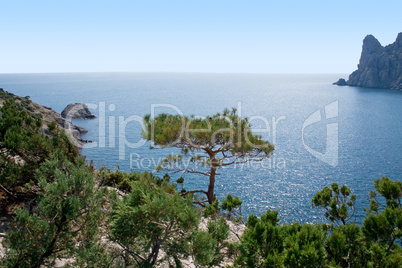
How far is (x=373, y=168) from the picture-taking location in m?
30.4

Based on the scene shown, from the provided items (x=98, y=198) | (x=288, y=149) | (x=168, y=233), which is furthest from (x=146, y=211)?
(x=288, y=149)

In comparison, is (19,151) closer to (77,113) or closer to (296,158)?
(296,158)

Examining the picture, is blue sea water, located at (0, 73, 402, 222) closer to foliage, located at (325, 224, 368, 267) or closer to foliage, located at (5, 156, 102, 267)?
foliage, located at (5, 156, 102, 267)

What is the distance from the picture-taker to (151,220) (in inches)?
201

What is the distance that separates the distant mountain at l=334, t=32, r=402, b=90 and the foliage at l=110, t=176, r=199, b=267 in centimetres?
13984

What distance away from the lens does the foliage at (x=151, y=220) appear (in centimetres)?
502

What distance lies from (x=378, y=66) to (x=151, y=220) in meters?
154

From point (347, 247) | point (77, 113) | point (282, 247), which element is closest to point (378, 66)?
point (77, 113)

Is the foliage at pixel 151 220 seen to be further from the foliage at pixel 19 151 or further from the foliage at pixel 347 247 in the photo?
the foliage at pixel 19 151

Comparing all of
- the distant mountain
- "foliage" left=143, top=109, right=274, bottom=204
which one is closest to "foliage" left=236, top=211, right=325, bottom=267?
"foliage" left=143, top=109, right=274, bottom=204

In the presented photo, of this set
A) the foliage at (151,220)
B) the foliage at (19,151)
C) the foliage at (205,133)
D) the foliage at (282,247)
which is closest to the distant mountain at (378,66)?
the foliage at (205,133)

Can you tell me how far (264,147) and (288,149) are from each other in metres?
27.5

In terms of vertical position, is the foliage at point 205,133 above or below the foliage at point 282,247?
above

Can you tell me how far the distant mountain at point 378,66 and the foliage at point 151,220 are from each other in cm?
13984
